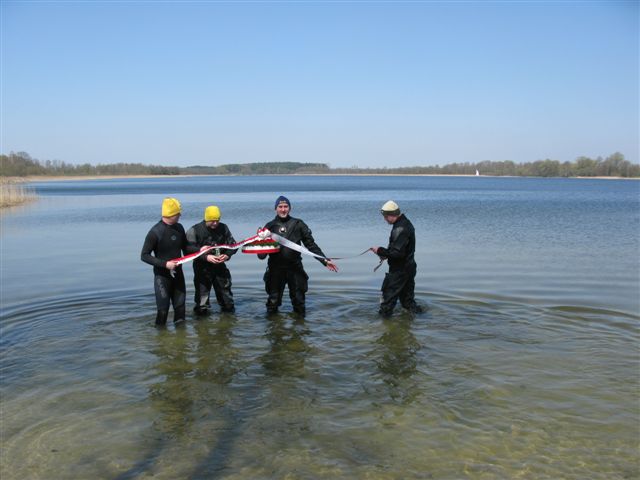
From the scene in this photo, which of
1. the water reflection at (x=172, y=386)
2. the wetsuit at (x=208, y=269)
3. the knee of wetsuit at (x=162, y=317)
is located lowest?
the water reflection at (x=172, y=386)

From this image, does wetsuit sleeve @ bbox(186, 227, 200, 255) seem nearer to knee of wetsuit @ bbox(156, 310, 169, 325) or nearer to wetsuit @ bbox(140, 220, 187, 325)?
wetsuit @ bbox(140, 220, 187, 325)

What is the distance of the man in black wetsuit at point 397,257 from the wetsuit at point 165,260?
10.3 feet

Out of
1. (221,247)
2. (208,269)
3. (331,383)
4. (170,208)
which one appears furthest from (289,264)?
(331,383)

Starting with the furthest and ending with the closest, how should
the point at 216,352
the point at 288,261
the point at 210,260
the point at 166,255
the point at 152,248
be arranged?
the point at 288,261, the point at 210,260, the point at 166,255, the point at 152,248, the point at 216,352

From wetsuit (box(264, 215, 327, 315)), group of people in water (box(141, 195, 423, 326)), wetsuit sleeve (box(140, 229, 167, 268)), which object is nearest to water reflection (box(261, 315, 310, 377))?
wetsuit (box(264, 215, 327, 315))

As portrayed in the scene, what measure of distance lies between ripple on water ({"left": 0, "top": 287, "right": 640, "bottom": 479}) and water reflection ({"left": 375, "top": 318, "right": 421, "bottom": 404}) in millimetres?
40

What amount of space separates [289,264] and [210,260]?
1.34 metres

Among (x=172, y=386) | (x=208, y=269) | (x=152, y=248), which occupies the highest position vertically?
(x=152, y=248)

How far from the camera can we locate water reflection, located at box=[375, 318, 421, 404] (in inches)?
257

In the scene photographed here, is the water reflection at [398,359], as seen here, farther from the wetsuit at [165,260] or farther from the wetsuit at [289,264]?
the wetsuit at [165,260]

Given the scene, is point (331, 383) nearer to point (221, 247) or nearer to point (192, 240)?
point (221, 247)

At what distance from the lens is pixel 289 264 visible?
30.9 feet

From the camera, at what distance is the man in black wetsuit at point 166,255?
8438 mm

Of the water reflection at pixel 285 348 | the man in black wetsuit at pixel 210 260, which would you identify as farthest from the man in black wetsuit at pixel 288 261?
the man in black wetsuit at pixel 210 260
